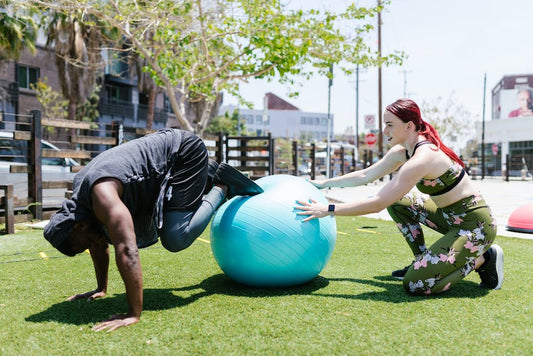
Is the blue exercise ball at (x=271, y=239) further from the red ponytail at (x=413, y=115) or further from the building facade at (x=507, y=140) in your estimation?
the building facade at (x=507, y=140)

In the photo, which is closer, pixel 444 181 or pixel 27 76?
pixel 444 181

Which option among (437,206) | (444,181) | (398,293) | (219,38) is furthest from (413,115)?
(219,38)

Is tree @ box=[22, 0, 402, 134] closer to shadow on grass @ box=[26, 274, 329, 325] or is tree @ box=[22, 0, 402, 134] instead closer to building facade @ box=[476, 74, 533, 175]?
shadow on grass @ box=[26, 274, 329, 325]

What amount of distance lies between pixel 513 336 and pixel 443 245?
Answer: 1009 millimetres

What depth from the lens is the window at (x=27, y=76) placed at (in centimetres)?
2591

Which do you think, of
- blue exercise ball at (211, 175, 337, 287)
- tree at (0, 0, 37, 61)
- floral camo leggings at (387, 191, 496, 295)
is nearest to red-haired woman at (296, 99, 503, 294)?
floral camo leggings at (387, 191, 496, 295)

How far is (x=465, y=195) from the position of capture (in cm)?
388

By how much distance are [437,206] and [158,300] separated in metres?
2.43

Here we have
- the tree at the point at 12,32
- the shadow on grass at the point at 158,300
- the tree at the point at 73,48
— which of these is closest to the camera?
the shadow on grass at the point at 158,300

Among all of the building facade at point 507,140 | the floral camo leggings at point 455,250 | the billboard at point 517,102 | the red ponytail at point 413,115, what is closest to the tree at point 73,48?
the red ponytail at point 413,115

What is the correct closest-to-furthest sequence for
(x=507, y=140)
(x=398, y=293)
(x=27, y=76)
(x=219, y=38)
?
(x=398, y=293) → (x=219, y=38) → (x=27, y=76) → (x=507, y=140)

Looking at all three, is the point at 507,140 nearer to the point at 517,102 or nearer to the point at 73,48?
the point at 517,102

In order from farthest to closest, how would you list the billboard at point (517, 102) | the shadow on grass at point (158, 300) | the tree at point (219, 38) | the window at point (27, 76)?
1. the billboard at point (517, 102)
2. the window at point (27, 76)
3. the tree at point (219, 38)
4. the shadow on grass at point (158, 300)

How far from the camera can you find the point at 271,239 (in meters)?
3.79
